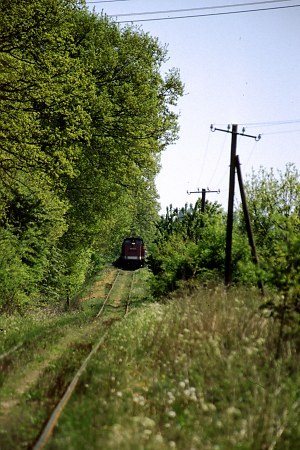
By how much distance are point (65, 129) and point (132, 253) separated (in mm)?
34621

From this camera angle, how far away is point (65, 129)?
64.3 ft

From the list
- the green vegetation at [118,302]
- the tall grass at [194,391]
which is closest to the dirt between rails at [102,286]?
the green vegetation at [118,302]

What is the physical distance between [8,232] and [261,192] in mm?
24883

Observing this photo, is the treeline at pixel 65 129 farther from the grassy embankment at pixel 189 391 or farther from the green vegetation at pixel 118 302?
the grassy embankment at pixel 189 391

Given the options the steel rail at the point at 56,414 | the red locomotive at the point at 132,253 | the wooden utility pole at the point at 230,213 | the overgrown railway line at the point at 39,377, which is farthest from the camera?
the red locomotive at the point at 132,253

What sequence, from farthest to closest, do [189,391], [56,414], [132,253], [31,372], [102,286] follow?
[102,286], [132,253], [31,372], [189,391], [56,414]

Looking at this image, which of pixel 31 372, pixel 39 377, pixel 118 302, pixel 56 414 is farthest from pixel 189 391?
pixel 118 302

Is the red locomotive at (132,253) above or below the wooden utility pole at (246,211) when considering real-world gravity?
below

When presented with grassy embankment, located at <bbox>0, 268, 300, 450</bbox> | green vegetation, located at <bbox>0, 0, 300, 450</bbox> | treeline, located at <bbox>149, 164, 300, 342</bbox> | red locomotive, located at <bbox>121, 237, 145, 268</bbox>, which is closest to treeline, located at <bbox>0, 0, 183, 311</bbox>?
green vegetation, located at <bbox>0, 0, 300, 450</bbox>

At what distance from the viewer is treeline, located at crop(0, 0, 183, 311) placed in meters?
16.4

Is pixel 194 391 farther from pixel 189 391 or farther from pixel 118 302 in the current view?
pixel 118 302

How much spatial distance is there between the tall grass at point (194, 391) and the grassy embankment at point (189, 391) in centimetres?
1

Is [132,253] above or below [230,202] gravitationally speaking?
below

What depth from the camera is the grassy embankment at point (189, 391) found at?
20.4 ft
